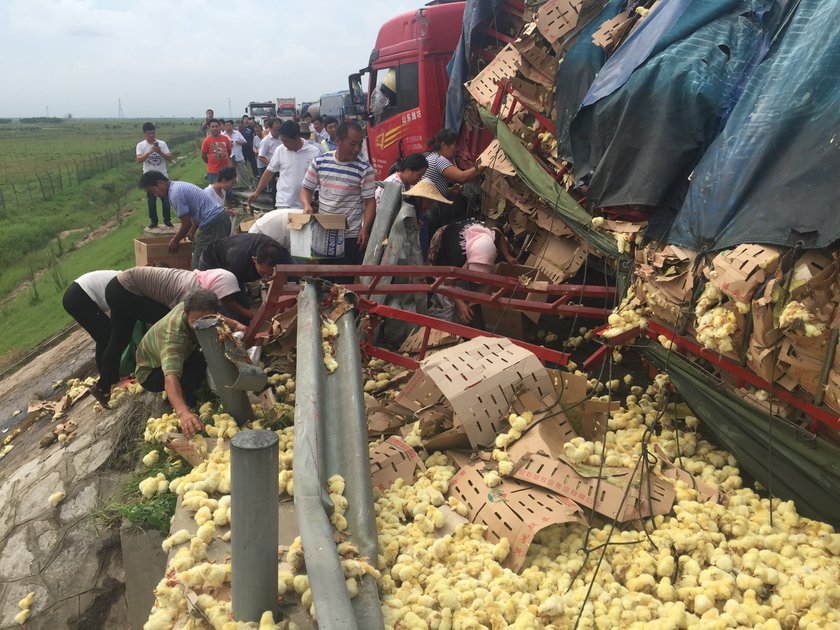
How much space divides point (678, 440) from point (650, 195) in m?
1.56

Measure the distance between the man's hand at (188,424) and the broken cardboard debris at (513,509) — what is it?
5.87 ft

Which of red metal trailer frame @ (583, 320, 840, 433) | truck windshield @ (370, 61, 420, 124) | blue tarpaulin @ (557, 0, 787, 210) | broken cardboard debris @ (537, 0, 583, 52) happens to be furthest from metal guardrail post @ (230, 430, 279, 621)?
truck windshield @ (370, 61, 420, 124)

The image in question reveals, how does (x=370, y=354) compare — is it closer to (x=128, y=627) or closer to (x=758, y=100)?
(x=128, y=627)

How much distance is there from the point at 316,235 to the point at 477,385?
3.31m

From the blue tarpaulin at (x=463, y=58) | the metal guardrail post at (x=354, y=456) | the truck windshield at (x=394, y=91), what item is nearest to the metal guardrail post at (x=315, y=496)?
the metal guardrail post at (x=354, y=456)

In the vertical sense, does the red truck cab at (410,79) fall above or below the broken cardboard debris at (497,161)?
above

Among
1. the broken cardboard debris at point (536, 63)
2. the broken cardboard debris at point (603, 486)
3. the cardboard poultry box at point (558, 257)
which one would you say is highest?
the broken cardboard debris at point (536, 63)

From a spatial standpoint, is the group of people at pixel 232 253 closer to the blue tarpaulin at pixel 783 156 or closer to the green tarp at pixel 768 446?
the green tarp at pixel 768 446

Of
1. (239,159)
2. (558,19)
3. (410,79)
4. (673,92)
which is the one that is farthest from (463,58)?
(239,159)

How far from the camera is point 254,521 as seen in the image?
6.39 feet

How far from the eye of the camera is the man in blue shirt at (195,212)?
295 inches

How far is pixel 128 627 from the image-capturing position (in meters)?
3.62

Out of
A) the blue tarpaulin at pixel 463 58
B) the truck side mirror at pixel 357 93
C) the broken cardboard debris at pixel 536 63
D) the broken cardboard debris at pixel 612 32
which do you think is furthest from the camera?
the truck side mirror at pixel 357 93

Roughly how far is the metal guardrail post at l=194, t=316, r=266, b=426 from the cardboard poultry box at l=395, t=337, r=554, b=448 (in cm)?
105
